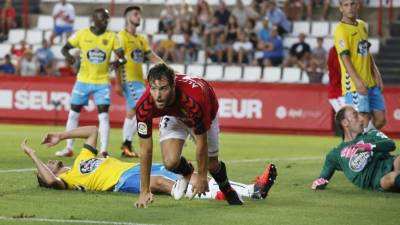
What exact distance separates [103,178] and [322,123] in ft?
46.9

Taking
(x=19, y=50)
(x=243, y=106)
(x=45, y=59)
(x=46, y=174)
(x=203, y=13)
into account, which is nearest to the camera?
(x=46, y=174)

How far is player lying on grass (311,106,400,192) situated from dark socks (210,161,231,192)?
77.3 inches

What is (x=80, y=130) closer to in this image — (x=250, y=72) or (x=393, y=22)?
(x=250, y=72)

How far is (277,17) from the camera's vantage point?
29359 millimetres

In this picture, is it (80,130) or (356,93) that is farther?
(356,93)

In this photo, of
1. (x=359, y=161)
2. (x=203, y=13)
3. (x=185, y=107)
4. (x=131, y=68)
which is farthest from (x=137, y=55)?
(x=203, y=13)

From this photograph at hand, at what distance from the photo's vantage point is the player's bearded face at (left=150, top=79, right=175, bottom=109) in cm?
938

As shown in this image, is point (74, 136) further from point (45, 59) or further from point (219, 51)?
point (45, 59)

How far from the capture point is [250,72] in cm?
2859

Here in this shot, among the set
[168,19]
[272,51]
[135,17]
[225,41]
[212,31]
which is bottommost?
[272,51]

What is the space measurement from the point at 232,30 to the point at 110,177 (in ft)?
58.9

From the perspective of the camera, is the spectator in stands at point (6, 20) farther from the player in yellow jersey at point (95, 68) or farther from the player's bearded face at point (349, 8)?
the player's bearded face at point (349, 8)

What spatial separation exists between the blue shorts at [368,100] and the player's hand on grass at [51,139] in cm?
411

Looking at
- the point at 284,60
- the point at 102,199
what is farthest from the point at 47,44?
the point at 102,199
